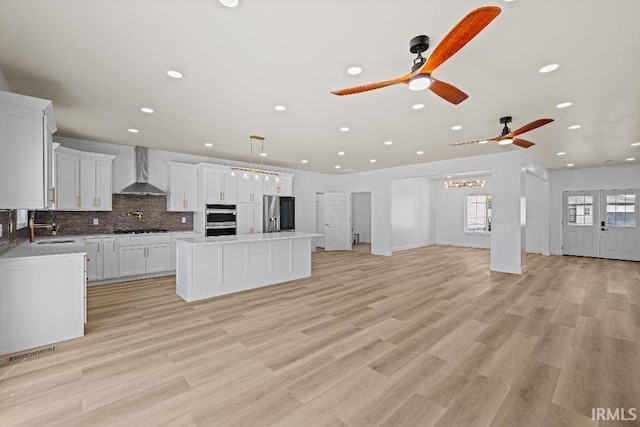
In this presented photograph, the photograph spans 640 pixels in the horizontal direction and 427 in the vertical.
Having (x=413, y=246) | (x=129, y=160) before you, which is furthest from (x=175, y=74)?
(x=413, y=246)

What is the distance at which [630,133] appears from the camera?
4.81m

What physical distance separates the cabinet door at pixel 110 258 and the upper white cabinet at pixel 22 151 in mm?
2701

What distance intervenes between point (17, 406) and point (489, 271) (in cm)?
758

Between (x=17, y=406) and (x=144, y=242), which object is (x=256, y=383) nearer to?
(x=17, y=406)

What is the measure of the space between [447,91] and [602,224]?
9575 mm

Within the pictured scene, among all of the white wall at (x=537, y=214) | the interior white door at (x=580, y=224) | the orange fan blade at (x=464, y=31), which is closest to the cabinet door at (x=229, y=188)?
the orange fan blade at (x=464, y=31)

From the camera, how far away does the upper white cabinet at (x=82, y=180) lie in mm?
5020

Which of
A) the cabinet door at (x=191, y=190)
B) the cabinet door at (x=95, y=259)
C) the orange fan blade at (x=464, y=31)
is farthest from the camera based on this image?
the cabinet door at (x=191, y=190)

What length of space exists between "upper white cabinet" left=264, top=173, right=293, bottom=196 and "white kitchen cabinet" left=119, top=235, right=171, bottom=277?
285cm

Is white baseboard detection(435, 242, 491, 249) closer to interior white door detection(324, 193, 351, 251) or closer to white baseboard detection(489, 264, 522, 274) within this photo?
white baseboard detection(489, 264, 522, 274)

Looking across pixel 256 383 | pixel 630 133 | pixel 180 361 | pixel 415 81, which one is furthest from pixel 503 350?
pixel 630 133

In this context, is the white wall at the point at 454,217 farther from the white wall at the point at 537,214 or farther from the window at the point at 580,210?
the window at the point at 580,210

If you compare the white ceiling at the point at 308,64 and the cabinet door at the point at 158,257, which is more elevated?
the white ceiling at the point at 308,64

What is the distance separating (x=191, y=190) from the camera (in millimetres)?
6469
